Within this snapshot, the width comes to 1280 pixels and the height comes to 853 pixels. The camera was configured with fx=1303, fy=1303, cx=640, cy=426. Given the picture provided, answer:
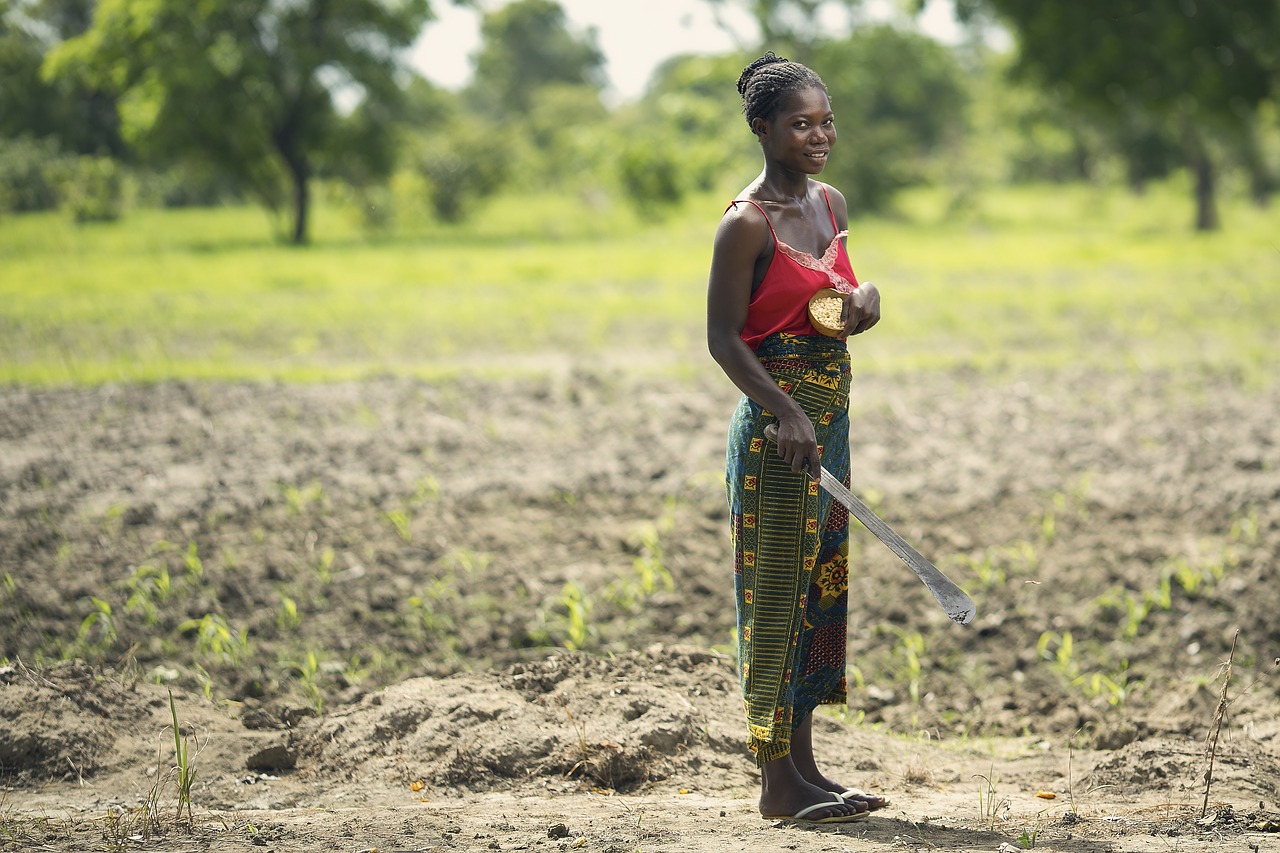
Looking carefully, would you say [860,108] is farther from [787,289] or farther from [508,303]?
[787,289]

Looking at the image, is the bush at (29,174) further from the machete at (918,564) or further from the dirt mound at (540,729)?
the machete at (918,564)

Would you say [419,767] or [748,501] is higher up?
[748,501]

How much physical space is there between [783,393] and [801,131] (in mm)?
627

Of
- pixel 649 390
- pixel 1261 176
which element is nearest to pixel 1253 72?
pixel 649 390

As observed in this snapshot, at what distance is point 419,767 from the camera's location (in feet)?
12.6

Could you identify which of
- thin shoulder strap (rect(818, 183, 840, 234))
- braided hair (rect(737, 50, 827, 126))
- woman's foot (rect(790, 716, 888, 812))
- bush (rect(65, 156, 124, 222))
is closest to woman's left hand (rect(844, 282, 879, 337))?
thin shoulder strap (rect(818, 183, 840, 234))

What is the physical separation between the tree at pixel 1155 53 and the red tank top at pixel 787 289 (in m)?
14.8

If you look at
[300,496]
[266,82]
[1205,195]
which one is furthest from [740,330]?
[1205,195]

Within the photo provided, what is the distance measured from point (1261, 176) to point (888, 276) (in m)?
22.0

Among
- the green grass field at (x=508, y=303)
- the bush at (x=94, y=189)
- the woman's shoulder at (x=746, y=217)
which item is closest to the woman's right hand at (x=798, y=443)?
the woman's shoulder at (x=746, y=217)

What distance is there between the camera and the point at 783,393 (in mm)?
3090

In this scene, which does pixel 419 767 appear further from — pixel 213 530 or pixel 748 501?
pixel 213 530

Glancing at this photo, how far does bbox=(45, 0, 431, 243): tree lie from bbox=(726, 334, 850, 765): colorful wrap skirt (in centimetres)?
1467

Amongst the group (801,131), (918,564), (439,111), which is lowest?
(918,564)
